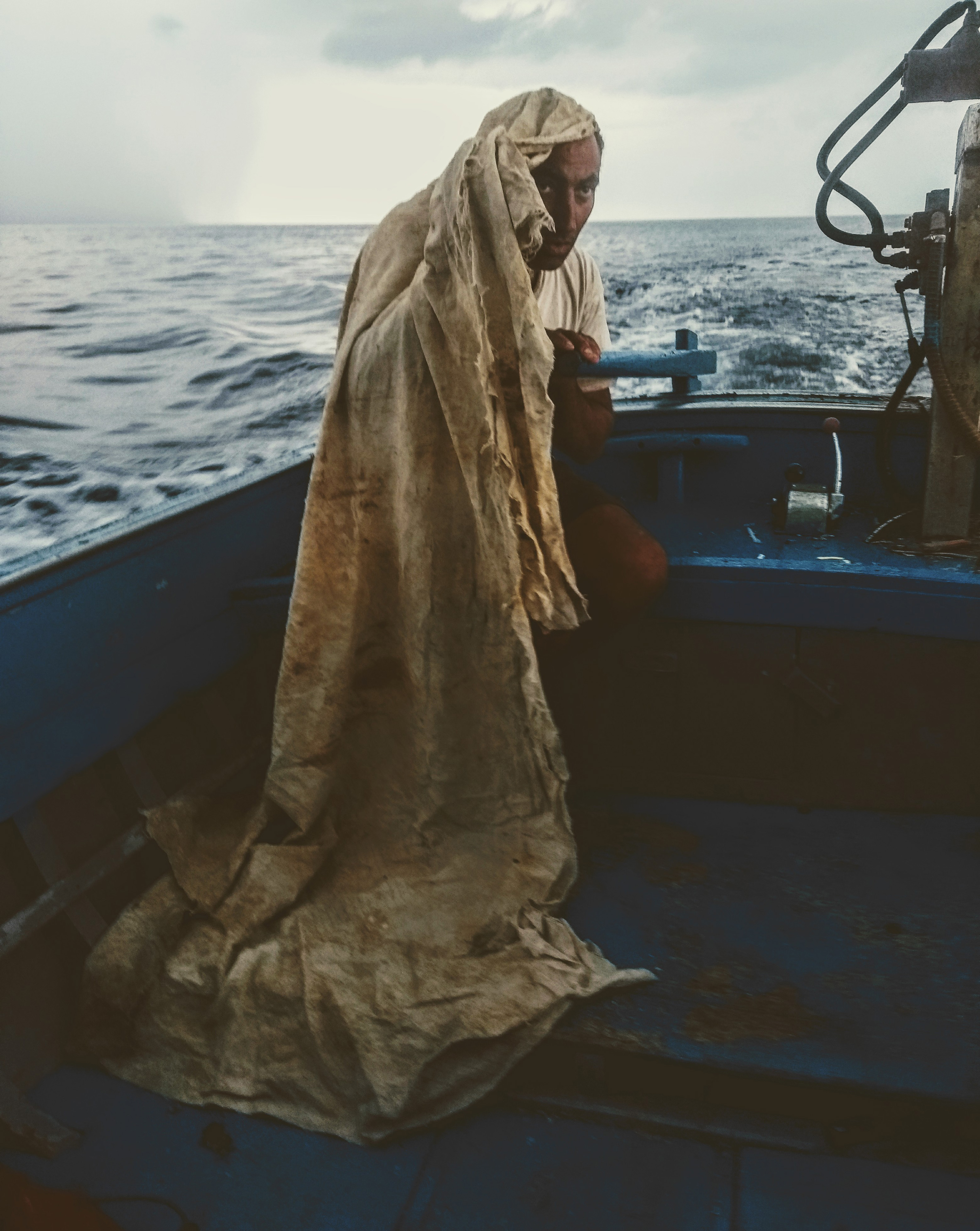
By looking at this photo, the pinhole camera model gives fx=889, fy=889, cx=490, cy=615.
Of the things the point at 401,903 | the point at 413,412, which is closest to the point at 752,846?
the point at 401,903

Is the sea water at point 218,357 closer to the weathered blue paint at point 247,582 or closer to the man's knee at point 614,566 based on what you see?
the weathered blue paint at point 247,582

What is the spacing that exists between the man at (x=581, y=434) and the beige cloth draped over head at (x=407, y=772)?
0.10 metres

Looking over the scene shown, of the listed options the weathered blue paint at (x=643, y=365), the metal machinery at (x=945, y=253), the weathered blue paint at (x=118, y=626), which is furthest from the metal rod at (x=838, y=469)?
the weathered blue paint at (x=118, y=626)

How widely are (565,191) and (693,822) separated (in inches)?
61.0

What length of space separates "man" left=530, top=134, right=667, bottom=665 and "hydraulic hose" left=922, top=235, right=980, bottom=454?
0.89 m

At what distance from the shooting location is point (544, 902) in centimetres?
188

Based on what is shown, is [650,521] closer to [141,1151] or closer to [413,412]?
[413,412]

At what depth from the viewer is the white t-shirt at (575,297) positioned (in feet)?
7.98

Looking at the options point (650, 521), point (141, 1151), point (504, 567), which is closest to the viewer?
point (141, 1151)

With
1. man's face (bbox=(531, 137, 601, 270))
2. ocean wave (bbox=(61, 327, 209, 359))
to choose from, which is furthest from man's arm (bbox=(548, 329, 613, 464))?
ocean wave (bbox=(61, 327, 209, 359))

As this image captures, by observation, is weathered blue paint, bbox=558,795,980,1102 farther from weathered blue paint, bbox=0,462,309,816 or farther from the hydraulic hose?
weathered blue paint, bbox=0,462,309,816

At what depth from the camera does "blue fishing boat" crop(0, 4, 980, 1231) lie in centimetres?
152

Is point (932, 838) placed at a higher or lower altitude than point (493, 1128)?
higher

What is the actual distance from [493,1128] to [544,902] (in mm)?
433
